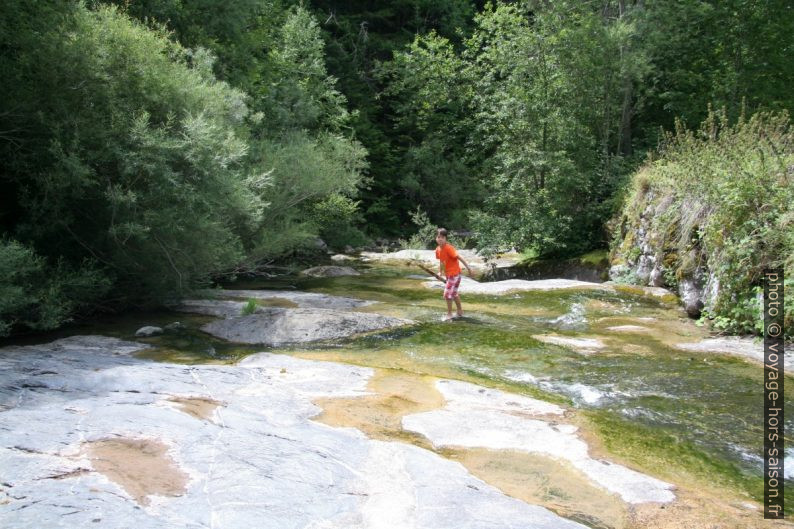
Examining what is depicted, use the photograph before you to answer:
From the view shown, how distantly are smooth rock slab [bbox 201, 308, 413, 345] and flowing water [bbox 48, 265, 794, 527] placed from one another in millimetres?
352

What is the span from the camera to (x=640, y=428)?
6188 mm

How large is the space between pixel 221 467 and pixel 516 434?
110 inches

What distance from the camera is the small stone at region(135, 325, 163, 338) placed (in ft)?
32.9

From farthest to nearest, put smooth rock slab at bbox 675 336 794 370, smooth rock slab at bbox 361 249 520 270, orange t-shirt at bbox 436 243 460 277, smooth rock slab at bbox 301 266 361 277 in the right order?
1. smooth rock slab at bbox 361 249 520 270
2. smooth rock slab at bbox 301 266 361 277
3. orange t-shirt at bbox 436 243 460 277
4. smooth rock slab at bbox 675 336 794 370

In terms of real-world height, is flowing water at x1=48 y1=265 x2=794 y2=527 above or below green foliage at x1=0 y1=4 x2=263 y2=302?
below

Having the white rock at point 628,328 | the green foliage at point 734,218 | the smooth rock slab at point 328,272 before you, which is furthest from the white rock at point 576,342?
the smooth rock slab at point 328,272

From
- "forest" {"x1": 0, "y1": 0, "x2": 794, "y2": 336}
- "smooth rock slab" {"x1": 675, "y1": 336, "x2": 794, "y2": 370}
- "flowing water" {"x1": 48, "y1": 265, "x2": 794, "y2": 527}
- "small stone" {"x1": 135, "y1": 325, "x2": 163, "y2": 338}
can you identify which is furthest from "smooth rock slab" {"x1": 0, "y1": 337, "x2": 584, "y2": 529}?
"smooth rock slab" {"x1": 675, "y1": 336, "x2": 794, "y2": 370}

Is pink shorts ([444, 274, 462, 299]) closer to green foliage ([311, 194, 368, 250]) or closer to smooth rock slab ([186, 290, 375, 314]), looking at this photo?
smooth rock slab ([186, 290, 375, 314])

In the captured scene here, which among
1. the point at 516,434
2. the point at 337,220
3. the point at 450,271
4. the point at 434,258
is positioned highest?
the point at 337,220

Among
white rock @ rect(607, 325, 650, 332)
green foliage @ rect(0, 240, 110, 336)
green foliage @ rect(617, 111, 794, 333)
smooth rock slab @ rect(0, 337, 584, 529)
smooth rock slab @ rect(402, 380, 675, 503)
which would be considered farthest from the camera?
white rock @ rect(607, 325, 650, 332)

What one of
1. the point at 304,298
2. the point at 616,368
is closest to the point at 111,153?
the point at 304,298

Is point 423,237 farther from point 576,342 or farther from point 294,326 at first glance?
point 576,342

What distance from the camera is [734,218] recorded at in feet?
33.6

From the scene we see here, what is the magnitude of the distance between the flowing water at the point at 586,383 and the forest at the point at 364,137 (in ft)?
5.54
